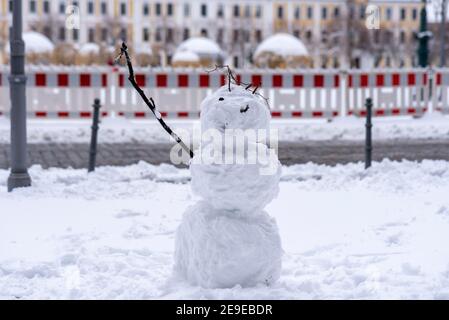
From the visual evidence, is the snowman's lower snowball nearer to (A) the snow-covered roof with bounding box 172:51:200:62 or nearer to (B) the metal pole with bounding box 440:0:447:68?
(B) the metal pole with bounding box 440:0:447:68

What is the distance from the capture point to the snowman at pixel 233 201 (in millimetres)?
4922

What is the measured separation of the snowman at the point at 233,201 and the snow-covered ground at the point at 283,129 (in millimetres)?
11221

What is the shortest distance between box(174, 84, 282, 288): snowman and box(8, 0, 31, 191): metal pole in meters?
4.99

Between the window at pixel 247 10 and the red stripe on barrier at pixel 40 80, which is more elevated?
the window at pixel 247 10

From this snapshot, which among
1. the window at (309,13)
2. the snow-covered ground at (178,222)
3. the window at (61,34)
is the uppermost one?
the window at (309,13)

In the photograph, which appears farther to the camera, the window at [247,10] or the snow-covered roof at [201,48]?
the window at [247,10]

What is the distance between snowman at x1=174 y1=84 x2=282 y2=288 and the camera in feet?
16.1

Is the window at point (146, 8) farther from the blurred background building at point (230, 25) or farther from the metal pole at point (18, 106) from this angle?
the metal pole at point (18, 106)

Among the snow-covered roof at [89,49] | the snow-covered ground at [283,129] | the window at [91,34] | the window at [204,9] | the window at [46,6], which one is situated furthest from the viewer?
the window at [204,9]

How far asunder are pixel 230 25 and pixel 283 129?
8030 centimetres

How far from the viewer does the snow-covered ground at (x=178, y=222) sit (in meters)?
5.25

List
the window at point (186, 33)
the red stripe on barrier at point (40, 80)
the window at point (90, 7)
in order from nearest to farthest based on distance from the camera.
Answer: the red stripe on barrier at point (40, 80)
the window at point (90, 7)
the window at point (186, 33)

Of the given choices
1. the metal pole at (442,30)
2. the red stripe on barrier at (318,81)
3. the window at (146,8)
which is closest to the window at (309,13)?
the window at (146,8)
